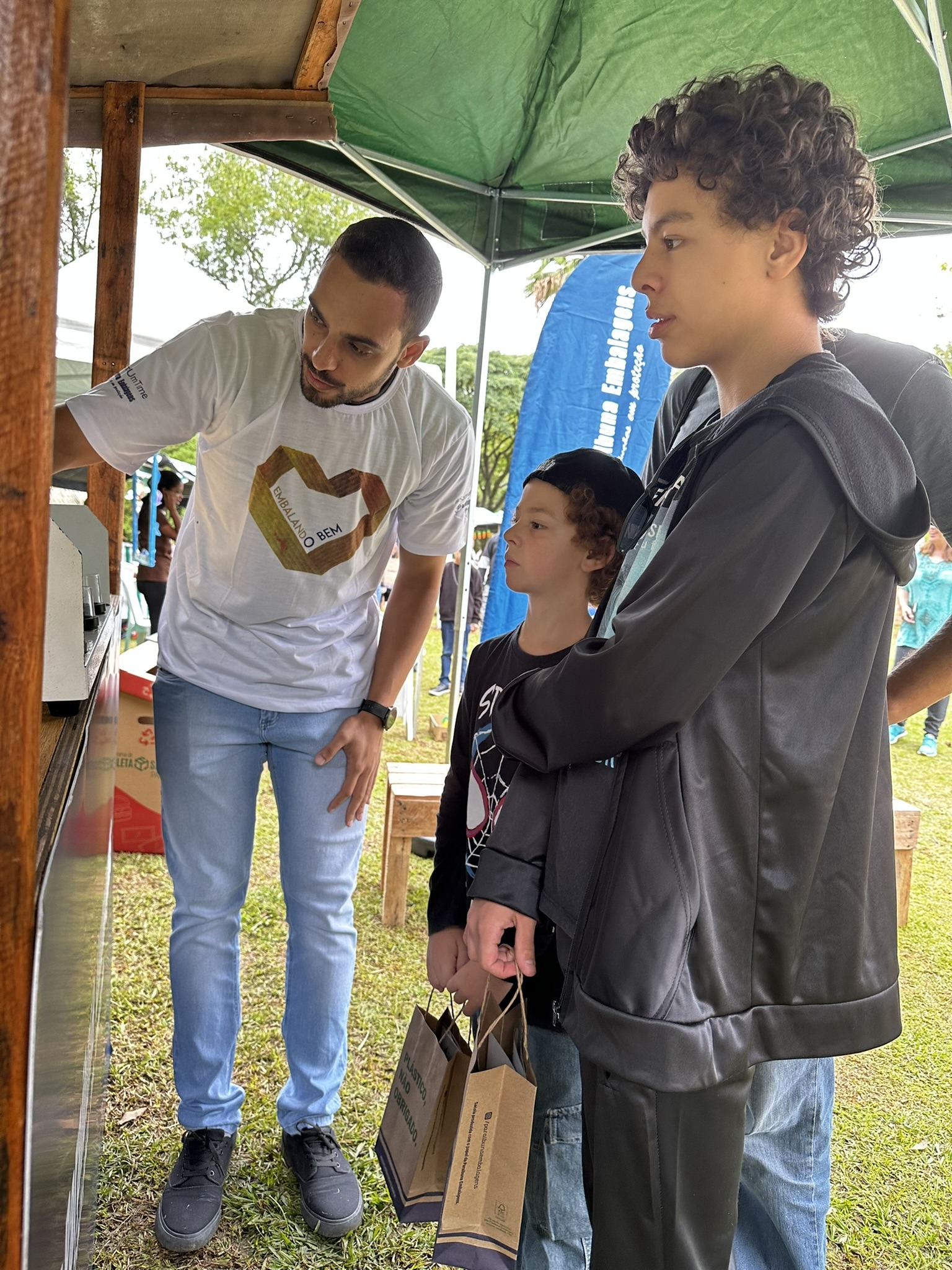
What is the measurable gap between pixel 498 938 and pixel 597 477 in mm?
856

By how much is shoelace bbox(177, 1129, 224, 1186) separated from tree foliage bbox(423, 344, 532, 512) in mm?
24815

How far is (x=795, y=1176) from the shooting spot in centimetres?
129

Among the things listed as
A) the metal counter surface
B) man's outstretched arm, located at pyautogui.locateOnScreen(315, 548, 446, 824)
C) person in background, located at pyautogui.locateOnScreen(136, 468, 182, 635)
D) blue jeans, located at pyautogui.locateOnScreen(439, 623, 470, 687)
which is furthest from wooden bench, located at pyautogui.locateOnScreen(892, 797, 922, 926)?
blue jeans, located at pyautogui.locateOnScreen(439, 623, 470, 687)

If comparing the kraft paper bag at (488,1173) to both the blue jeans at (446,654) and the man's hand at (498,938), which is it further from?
the blue jeans at (446,654)

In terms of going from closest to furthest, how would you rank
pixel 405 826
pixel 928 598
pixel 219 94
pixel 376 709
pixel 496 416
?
pixel 376 709
pixel 219 94
pixel 405 826
pixel 928 598
pixel 496 416

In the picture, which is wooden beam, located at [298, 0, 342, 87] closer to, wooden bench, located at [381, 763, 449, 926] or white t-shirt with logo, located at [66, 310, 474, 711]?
white t-shirt with logo, located at [66, 310, 474, 711]

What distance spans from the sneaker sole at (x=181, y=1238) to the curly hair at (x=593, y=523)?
149 cm

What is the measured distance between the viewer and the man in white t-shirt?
191 cm

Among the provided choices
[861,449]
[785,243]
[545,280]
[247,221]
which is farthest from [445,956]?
[247,221]

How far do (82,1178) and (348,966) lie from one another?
3.03 feet

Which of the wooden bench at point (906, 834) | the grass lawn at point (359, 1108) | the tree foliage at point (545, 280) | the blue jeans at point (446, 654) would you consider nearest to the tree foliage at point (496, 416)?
the tree foliage at point (545, 280)

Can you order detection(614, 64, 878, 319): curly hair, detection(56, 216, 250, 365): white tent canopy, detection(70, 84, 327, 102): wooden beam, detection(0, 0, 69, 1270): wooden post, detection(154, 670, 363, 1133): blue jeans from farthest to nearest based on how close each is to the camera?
detection(56, 216, 250, 365): white tent canopy → detection(70, 84, 327, 102): wooden beam → detection(154, 670, 363, 1133): blue jeans → detection(614, 64, 878, 319): curly hair → detection(0, 0, 69, 1270): wooden post

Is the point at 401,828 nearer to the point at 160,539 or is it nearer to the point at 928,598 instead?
the point at 928,598

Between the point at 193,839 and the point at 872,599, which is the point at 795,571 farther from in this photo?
the point at 193,839
